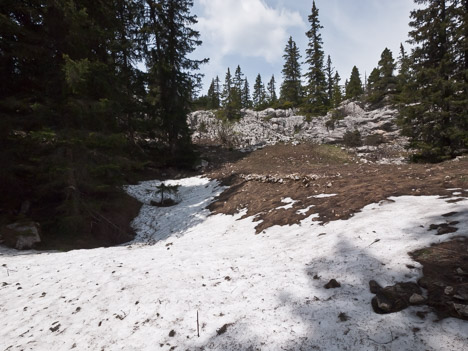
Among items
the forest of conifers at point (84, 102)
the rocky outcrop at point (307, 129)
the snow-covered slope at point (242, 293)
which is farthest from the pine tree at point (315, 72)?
the snow-covered slope at point (242, 293)

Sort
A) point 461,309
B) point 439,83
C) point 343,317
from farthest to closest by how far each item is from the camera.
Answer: point 439,83, point 343,317, point 461,309

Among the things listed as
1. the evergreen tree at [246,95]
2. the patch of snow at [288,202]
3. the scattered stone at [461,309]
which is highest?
the evergreen tree at [246,95]

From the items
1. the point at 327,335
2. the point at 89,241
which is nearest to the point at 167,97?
the point at 89,241

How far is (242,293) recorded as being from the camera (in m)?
3.88

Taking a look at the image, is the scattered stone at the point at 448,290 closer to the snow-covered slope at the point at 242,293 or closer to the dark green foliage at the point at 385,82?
the snow-covered slope at the point at 242,293

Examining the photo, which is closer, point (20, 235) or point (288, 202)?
point (20, 235)

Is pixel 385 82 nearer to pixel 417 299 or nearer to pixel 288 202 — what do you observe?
pixel 288 202

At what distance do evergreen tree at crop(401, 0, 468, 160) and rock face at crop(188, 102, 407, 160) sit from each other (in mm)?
9300

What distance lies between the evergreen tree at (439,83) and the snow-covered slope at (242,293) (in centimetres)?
1131

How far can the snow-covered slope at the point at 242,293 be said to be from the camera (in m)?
2.71

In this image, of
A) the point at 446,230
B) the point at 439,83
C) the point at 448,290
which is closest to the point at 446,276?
the point at 448,290

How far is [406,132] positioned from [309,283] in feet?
51.0

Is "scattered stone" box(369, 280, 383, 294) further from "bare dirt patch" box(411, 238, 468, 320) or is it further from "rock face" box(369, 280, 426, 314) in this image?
"bare dirt patch" box(411, 238, 468, 320)

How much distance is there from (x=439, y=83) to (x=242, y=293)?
16706 millimetres
